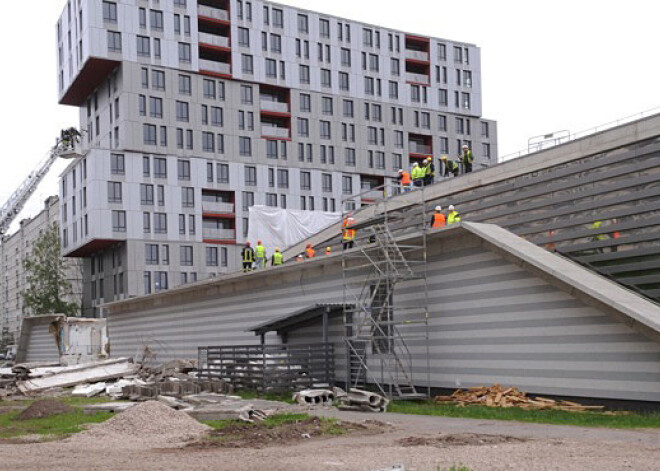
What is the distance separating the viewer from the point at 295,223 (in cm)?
5494

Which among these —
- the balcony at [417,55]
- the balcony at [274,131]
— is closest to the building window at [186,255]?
the balcony at [274,131]

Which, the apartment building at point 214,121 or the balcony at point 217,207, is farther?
the balcony at point 217,207

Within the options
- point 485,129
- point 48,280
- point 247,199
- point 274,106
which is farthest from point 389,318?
point 485,129

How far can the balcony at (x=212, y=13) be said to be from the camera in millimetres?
76375

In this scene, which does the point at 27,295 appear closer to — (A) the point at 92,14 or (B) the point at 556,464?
(A) the point at 92,14

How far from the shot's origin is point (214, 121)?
7681 centimetres

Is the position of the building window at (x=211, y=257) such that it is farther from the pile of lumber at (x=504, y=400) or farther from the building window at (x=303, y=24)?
the pile of lumber at (x=504, y=400)

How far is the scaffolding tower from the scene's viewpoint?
75.4ft

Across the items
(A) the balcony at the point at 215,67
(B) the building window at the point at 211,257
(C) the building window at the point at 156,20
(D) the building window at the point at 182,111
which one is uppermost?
(C) the building window at the point at 156,20

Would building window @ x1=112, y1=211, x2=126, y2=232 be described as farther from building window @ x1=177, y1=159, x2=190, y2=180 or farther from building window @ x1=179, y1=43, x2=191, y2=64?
building window @ x1=179, y1=43, x2=191, y2=64

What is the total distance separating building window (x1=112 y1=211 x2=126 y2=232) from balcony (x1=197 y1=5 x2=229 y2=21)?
19.8m

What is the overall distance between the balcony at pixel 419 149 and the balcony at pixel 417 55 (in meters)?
8.83

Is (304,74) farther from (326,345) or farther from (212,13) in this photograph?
(326,345)

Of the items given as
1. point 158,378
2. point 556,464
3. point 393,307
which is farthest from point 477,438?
point 158,378
